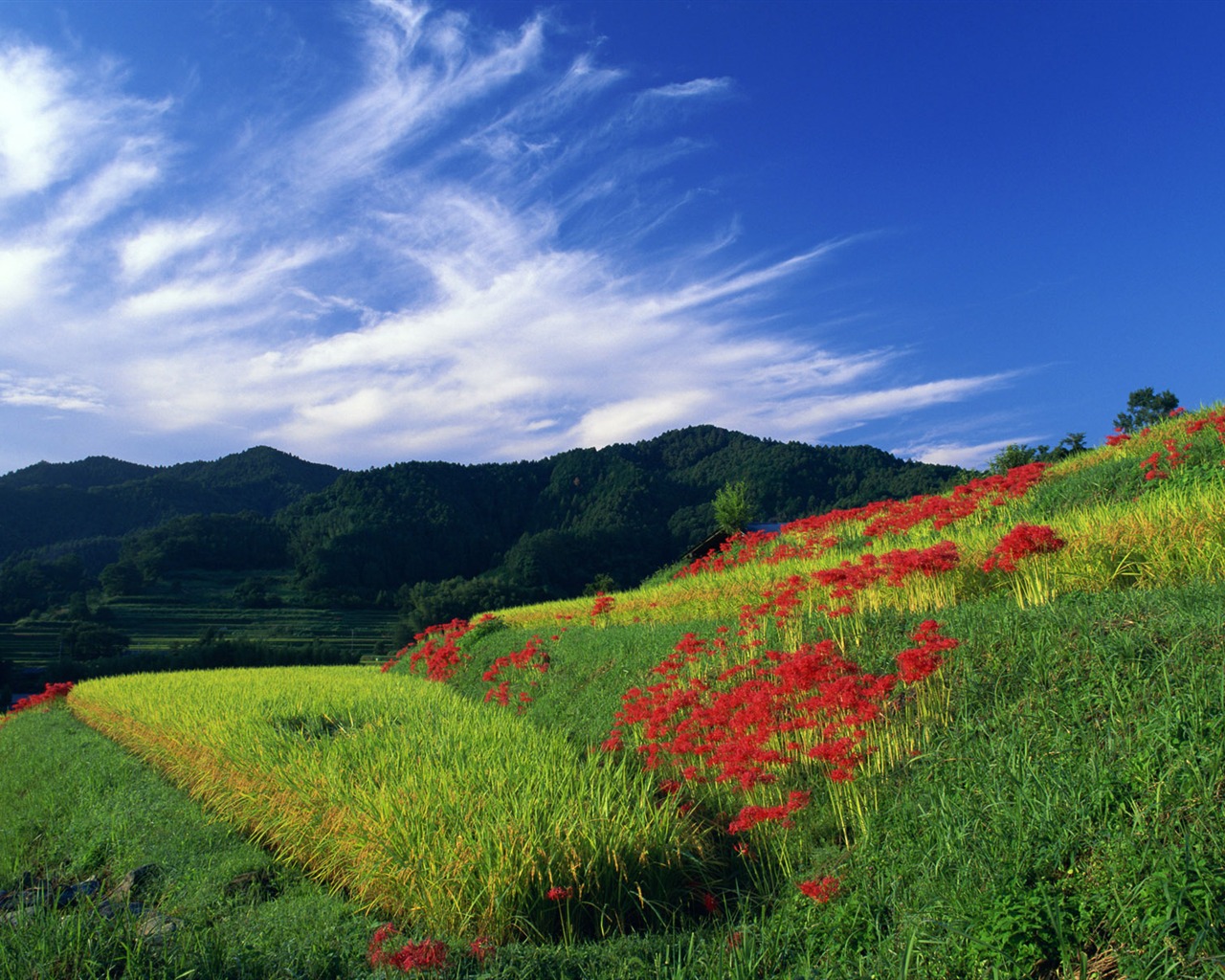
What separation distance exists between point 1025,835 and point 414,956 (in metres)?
2.65

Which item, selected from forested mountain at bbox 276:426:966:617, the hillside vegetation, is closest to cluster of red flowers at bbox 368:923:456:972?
the hillside vegetation

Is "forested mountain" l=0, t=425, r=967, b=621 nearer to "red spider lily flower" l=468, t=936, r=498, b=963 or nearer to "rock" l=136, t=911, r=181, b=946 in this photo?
"rock" l=136, t=911, r=181, b=946

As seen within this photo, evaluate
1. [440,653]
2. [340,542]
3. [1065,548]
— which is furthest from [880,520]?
[340,542]

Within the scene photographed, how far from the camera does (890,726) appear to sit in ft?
16.6

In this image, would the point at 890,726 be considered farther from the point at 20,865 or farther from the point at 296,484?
the point at 296,484

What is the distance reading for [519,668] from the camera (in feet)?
37.2

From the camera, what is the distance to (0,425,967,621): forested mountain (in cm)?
5284

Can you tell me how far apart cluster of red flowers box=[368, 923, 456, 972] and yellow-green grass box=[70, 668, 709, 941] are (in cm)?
60

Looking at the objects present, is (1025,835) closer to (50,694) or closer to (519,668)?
(519,668)

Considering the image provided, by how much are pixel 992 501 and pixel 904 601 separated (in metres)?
6.08

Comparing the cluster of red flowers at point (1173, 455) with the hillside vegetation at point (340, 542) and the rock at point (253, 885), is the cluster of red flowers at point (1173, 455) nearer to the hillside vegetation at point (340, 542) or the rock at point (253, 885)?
the rock at point (253, 885)

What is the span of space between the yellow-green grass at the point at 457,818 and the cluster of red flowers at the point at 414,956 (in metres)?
0.60

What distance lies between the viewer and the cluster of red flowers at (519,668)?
10.1 metres

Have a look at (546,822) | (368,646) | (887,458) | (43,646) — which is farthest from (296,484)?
(546,822)
